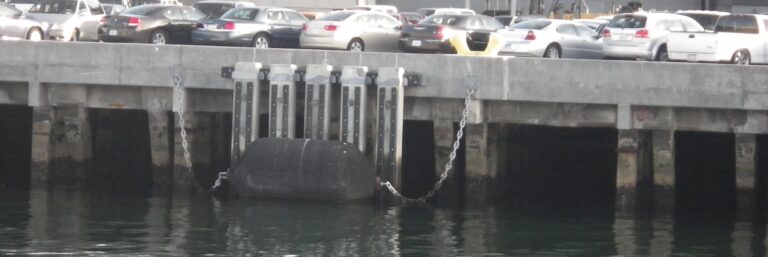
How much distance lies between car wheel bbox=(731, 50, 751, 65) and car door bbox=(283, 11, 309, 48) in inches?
412

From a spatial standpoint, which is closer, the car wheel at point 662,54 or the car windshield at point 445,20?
the car wheel at point 662,54

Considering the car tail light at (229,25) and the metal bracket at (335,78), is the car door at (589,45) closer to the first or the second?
the car tail light at (229,25)

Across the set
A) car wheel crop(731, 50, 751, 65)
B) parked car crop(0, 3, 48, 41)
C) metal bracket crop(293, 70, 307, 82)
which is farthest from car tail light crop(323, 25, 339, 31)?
metal bracket crop(293, 70, 307, 82)

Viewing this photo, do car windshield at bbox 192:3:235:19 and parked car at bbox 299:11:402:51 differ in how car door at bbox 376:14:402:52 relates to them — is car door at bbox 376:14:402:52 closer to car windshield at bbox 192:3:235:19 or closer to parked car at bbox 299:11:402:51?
parked car at bbox 299:11:402:51

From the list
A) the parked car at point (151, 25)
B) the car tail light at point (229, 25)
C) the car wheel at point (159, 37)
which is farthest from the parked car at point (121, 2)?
the car tail light at point (229, 25)

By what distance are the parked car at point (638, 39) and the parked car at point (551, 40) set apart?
1439 millimetres

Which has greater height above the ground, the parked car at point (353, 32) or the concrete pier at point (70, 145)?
the parked car at point (353, 32)

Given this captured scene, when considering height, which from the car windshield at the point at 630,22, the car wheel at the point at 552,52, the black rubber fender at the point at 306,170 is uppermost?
the car windshield at the point at 630,22

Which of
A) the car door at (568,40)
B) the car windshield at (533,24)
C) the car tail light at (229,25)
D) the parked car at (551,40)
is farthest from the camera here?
the car tail light at (229,25)

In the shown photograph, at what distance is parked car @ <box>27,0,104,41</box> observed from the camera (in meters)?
37.9

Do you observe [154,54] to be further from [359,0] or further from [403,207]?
[359,0]

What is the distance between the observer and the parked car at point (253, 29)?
35.6 metres

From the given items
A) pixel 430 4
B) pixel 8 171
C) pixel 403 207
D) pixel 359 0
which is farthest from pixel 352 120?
pixel 430 4

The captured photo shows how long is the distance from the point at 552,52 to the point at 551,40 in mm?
273
